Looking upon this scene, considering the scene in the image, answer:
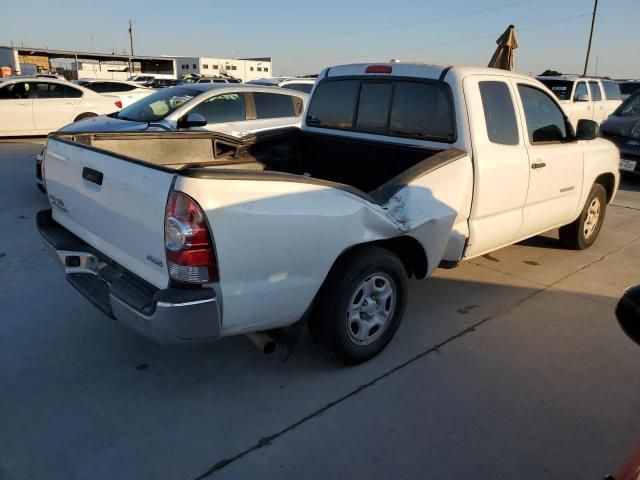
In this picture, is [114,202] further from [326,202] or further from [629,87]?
[629,87]

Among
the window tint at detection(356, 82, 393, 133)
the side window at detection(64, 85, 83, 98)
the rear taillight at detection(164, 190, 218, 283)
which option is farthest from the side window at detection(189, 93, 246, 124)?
the side window at detection(64, 85, 83, 98)

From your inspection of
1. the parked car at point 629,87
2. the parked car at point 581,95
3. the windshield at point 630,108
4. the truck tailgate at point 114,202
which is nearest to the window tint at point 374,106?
the truck tailgate at point 114,202

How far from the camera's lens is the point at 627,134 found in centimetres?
965

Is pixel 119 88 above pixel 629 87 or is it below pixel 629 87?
above

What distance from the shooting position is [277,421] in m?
2.77

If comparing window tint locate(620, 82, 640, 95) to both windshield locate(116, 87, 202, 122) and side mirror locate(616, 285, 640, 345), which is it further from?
side mirror locate(616, 285, 640, 345)

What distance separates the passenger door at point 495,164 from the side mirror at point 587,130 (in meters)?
0.98

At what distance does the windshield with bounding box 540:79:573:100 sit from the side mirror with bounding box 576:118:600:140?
10585 mm

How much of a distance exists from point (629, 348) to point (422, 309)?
4.84 feet

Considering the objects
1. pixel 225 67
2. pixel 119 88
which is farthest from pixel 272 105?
pixel 225 67

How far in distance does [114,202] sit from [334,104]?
2.45 m

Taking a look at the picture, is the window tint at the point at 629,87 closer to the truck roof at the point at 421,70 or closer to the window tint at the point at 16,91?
the truck roof at the point at 421,70

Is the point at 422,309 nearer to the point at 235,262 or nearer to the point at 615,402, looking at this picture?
the point at 615,402

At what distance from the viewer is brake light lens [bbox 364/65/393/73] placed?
4152mm
